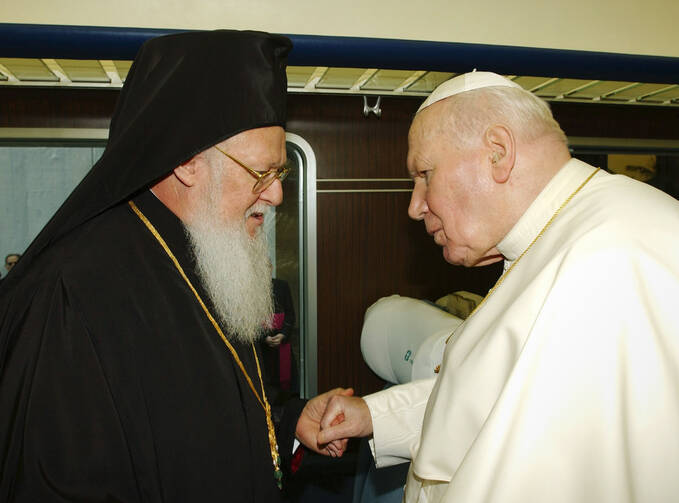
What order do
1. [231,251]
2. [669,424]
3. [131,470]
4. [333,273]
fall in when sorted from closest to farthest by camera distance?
[669,424] → [131,470] → [231,251] → [333,273]

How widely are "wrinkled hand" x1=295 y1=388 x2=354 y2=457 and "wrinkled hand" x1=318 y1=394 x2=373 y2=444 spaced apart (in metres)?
0.04

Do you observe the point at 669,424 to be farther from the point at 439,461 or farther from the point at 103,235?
the point at 103,235

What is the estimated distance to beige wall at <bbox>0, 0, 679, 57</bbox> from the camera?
91.9 inches

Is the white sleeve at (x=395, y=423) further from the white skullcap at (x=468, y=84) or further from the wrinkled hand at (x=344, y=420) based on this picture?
the white skullcap at (x=468, y=84)

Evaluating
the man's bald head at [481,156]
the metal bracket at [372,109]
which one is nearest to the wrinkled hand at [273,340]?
the metal bracket at [372,109]

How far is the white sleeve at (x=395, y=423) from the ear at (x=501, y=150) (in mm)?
1128

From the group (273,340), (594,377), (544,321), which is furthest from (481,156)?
(273,340)

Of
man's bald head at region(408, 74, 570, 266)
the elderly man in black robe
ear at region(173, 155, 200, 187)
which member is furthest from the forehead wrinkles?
ear at region(173, 155, 200, 187)

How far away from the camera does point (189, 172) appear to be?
1.82m

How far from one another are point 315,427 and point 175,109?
150cm

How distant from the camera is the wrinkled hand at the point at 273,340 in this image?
451 centimetres

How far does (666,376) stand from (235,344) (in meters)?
Result: 1.42

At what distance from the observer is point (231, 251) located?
1957mm

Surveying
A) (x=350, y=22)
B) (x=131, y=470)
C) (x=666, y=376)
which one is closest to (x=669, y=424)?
(x=666, y=376)
